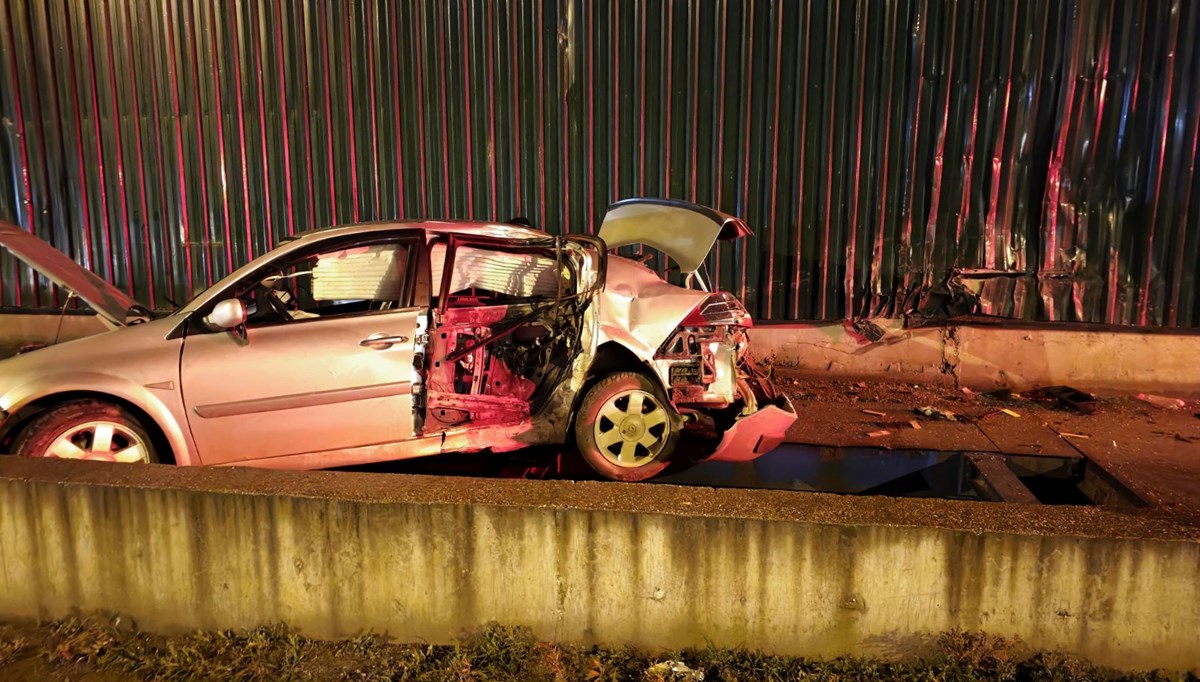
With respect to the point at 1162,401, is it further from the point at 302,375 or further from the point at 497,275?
the point at 302,375

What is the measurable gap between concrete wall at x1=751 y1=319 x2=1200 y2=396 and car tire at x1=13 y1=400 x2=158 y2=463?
17.5ft

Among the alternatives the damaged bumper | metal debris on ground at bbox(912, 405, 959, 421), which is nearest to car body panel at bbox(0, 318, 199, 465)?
the damaged bumper

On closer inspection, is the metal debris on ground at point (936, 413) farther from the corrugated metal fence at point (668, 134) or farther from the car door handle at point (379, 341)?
the car door handle at point (379, 341)

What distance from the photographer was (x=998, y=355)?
7320 mm

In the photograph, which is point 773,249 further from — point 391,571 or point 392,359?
point 391,571

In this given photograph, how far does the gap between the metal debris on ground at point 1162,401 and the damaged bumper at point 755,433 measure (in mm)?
4280

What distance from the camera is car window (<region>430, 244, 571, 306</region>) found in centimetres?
468

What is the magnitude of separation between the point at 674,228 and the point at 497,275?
1197 mm

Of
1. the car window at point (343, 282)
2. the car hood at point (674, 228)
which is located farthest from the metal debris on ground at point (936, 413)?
the car window at point (343, 282)

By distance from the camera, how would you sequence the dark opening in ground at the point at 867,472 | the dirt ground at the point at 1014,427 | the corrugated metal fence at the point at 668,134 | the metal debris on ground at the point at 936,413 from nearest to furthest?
the dark opening in ground at the point at 867,472, the dirt ground at the point at 1014,427, the metal debris on ground at the point at 936,413, the corrugated metal fence at the point at 668,134

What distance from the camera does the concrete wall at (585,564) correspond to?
2891mm

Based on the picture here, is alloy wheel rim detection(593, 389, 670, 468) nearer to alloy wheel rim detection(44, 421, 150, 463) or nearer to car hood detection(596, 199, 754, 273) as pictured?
car hood detection(596, 199, 754, 273)

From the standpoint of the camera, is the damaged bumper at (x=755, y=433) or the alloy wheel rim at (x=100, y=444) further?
the damaged bumper at (x=755, y=433)

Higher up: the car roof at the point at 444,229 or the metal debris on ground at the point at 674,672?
the car roof at the point at 444,229
